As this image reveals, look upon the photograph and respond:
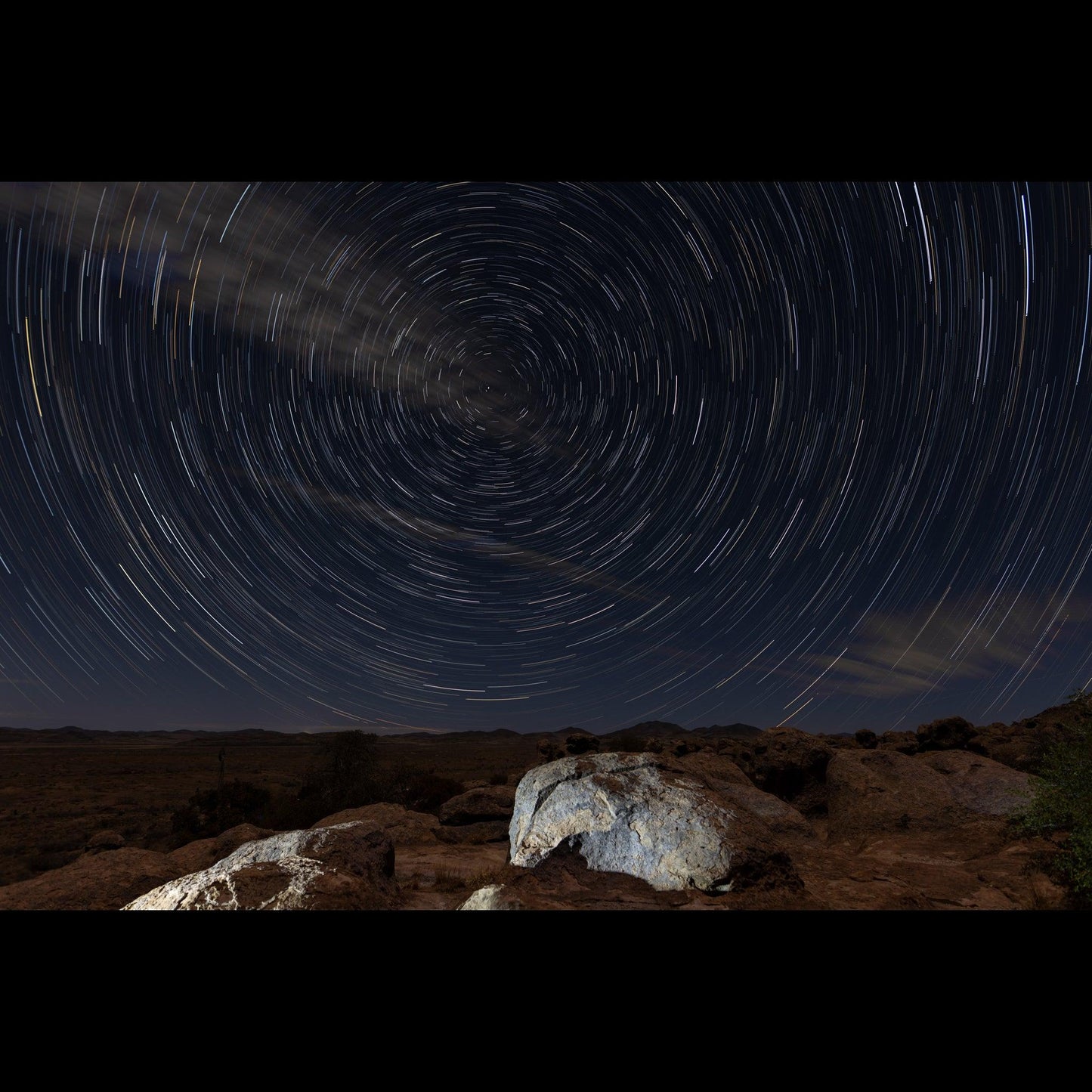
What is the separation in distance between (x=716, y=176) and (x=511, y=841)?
12.1 metres

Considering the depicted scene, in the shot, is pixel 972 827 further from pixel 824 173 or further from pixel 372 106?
pixel 372 106

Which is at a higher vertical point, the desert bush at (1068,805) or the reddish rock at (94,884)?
the desert bush at (1068,805)

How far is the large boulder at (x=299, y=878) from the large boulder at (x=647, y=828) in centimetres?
294

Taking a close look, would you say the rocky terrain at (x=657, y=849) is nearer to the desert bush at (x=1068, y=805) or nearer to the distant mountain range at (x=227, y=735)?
the desert bush at (x=1068, y=805)

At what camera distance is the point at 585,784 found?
11.3 meters

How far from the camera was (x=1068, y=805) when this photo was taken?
12.1 meters

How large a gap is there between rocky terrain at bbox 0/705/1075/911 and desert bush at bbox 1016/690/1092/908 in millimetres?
450

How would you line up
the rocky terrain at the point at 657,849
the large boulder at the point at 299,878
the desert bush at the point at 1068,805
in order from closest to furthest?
the large boulder at the point at 299,878 < the rocky terrain at the point at 657,849 < the desert bush at the point at 1068,805

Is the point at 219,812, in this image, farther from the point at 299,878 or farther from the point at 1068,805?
the point at 1068,805

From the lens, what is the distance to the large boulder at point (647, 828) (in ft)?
30.5

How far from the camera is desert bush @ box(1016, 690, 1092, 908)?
11.0 meters

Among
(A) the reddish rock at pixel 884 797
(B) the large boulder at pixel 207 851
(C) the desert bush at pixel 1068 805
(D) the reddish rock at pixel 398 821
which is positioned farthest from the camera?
(D) the reddish rock at pixel 398 821

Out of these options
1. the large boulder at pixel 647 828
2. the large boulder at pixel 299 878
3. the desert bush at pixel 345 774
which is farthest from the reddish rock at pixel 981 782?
the desert bush at pixel 345 774

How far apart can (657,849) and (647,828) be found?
39 cm
